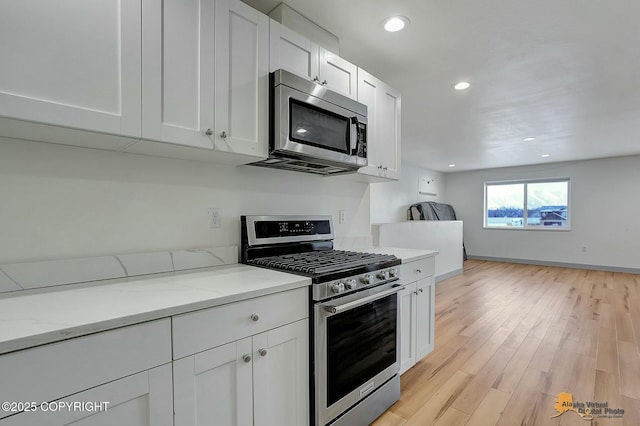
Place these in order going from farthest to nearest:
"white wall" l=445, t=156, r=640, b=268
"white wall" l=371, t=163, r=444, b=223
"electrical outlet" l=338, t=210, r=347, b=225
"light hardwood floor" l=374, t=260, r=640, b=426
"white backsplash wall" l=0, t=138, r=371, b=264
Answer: "white wall" l=371, t=163, r=444, b=223
"white wall" l=445, t=156, r=640, b=268
"electrical outlet" l=338, t=210, r=347, b=225
"light hardwood floor" l=374, t=260, r=640, b=426
"white backsplash wall" l=0, t=138, r=371, b=264

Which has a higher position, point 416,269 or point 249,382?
point 416,269

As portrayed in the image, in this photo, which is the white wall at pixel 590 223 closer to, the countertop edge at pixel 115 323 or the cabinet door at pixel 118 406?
the countertop edge at pixel 115 323

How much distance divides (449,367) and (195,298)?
2217mm

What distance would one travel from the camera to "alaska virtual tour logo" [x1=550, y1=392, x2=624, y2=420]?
185 centimetres

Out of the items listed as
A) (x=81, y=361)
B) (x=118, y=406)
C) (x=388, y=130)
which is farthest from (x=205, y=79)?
(x=388, y=130)

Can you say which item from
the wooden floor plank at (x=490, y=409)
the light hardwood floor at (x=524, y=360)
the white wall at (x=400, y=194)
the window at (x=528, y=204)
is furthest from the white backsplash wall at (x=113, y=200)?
the window at (x=528, y=204)

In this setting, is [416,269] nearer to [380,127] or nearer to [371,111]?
[380,127]

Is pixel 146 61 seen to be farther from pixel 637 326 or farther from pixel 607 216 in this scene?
pixel 607 216

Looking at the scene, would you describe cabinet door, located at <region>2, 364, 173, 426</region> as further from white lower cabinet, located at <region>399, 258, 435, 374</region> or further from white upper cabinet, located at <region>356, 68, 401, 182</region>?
white upper cabinet, located at <region>356, 68, 401, 182</region>

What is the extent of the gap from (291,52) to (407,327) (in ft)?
6.52

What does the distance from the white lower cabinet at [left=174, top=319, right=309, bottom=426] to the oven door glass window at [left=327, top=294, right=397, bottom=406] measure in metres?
0.15

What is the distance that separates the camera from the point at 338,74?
2018 millimetres

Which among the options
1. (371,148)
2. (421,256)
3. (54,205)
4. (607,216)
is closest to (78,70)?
(54,205)

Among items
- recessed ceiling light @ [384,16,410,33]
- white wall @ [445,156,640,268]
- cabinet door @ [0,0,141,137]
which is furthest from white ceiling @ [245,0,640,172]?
white wall @ [445,156,640,268]
